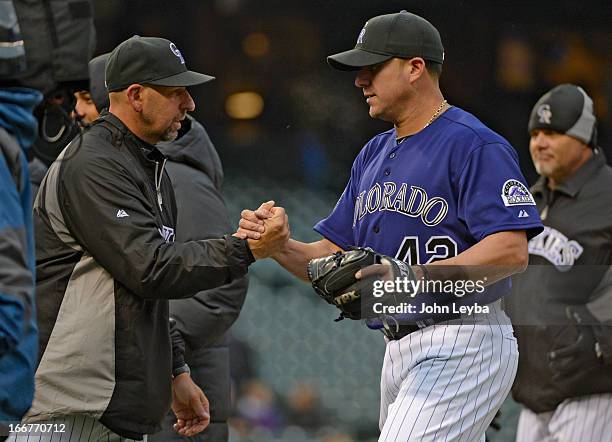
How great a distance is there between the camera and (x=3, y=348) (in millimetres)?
1807

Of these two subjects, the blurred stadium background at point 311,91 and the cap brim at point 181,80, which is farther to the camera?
the blurred stadium background at point 311,91

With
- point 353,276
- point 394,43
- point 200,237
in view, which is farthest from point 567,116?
point 353,276

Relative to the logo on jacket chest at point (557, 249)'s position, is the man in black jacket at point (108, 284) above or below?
above

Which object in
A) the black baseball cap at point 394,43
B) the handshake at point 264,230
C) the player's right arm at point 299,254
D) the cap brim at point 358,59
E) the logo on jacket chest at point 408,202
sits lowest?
the player's right arm at point 299,254

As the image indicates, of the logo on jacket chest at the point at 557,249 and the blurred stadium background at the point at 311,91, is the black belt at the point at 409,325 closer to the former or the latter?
the logo on jacket chest at the point at 557,249

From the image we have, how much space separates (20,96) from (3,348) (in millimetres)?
416

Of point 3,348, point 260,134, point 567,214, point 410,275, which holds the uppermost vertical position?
point 3,348

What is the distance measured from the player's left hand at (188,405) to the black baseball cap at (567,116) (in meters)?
2.07

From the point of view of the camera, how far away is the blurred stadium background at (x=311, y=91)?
545 cm

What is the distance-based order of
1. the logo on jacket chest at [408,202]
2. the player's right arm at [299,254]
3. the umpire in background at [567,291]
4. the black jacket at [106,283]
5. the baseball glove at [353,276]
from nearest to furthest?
the black jacket at [106,283] < the baseball glove at [353,276] < the logo on jacket chest at [408,202] < the player's right arm at [299,254] < the umpire in background at [567,291]

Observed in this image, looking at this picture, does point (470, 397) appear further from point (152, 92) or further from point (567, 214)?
point (567, 214)

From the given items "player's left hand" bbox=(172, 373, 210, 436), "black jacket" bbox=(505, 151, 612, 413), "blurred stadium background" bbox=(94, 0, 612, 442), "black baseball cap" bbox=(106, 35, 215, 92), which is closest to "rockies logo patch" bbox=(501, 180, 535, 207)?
"black baseball cap" bbox=(106, 35, 215, 92)

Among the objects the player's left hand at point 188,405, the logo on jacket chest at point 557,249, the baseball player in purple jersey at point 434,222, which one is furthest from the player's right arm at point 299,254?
the logo on jacket chest at point 557,249

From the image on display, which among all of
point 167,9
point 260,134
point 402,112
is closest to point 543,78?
point 260,134
